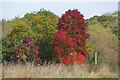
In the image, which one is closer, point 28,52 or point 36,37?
point 28,52

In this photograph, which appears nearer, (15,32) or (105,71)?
(105,71)

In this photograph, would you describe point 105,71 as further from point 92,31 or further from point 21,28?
point 92,31

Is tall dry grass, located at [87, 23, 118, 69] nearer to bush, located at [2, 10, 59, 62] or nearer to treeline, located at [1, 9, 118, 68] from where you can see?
treeline, located at [1, 9, 118, 68]

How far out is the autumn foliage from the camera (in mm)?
18922

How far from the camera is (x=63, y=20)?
2058 cm

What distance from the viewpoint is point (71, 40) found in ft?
65.1

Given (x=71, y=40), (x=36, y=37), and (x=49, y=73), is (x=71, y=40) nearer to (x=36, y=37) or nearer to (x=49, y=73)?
(x=36, y=37)

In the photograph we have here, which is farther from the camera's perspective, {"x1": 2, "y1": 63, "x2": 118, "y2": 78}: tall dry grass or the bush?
the bush

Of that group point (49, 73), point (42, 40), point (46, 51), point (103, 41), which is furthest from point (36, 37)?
point (49, 73)

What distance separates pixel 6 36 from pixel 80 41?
1050cm

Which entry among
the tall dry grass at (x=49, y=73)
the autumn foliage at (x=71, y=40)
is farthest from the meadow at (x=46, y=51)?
the autumn foliage at (x=71, y=40)

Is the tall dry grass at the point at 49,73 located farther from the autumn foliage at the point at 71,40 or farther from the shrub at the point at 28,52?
the shrub at the point at 28,52

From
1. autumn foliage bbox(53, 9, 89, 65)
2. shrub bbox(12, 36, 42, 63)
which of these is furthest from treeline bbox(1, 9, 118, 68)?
autumn foliage bbox(53, 9, 89, 65)

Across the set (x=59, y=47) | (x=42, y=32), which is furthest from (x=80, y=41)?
(x=42, y=32)
